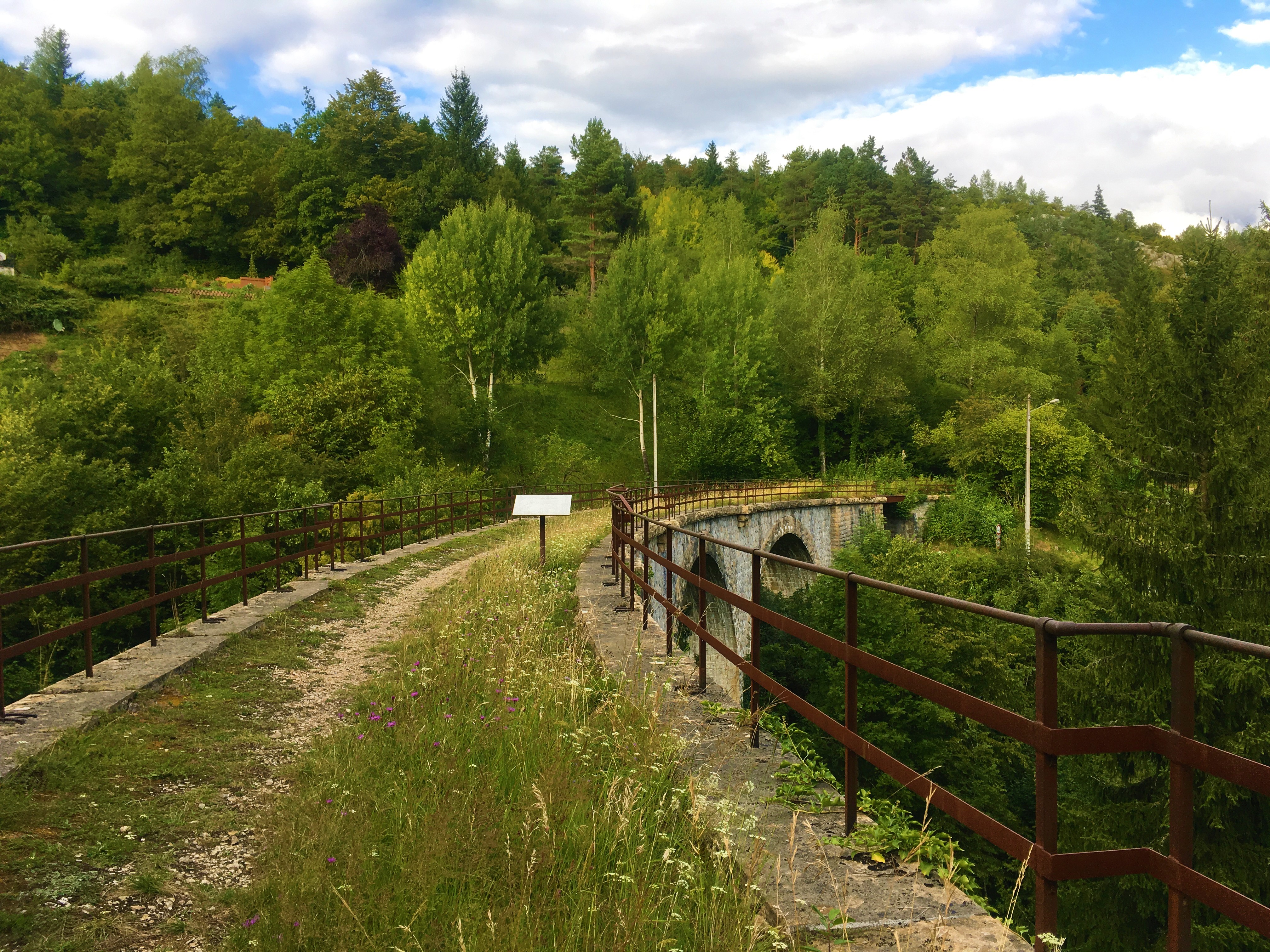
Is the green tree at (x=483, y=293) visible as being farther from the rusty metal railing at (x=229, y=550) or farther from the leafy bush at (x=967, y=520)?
the leafy bush at (x=967, y=520)

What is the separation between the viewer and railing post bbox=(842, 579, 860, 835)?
3.44m

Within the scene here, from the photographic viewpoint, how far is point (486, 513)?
27.7 meters

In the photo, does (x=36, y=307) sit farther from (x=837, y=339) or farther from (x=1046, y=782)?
(x=1046, y=782)

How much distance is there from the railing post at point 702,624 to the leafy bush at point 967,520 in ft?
127

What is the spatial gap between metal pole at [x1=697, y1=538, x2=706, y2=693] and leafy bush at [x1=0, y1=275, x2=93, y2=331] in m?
51.3

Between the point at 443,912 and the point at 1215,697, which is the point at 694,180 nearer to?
the point at 1215,697

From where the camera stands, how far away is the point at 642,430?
43.4m

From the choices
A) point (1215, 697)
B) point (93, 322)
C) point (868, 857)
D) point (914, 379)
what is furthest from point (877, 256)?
point (868, 857)

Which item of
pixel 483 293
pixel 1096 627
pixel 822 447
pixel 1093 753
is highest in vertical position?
pixel 483 293

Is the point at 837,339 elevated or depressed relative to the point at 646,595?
elevated

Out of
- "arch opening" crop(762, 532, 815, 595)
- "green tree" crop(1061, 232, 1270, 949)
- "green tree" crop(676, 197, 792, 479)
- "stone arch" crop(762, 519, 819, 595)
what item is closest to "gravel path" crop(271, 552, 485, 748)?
"green tree" crop(1061, 232, 1270, 949)

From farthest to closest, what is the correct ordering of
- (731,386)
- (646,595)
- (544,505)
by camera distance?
(731,386) < (544,505) < (646,595)

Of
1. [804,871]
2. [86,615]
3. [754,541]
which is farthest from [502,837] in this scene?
[754,541]

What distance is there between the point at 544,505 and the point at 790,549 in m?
29.8
